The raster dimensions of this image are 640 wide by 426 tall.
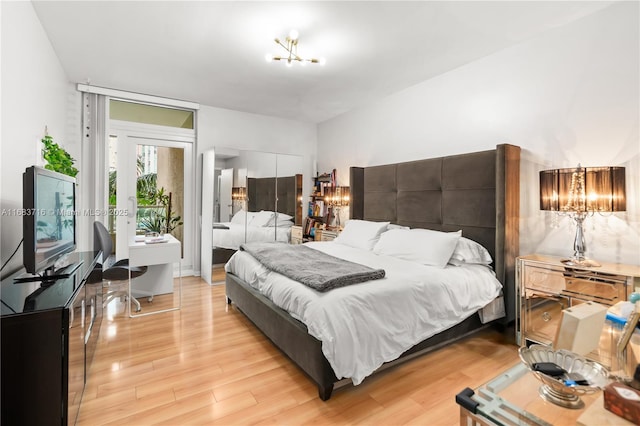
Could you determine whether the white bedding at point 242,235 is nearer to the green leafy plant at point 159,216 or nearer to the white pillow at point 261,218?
the white pillow at point 261,218

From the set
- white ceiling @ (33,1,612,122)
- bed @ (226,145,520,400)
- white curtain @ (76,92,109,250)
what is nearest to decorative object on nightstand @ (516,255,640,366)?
bed @ (226,145,520,400)

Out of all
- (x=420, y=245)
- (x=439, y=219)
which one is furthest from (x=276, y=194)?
(x=420, y=245)

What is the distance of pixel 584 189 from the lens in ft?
7.07

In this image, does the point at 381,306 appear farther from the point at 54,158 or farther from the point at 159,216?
the point at 159,216

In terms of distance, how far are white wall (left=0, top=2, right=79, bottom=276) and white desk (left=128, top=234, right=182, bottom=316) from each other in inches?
42.1

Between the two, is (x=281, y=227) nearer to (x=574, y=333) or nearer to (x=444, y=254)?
(x=444, y=254)

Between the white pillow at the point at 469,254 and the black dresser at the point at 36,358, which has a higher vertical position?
the white pillow at the point at 469,254

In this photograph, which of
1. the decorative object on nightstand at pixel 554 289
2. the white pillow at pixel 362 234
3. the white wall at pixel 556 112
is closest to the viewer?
the decorative object on nightstand at pixel 554 289

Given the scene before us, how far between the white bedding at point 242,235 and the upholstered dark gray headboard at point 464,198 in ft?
5.35

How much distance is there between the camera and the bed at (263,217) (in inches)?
173

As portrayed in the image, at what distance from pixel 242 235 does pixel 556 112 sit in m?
3.94

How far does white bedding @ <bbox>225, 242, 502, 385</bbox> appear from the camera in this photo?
1.75 meters

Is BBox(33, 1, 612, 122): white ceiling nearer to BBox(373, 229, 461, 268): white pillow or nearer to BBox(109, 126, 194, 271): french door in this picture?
BBox(109, 126, 194, 271): french door

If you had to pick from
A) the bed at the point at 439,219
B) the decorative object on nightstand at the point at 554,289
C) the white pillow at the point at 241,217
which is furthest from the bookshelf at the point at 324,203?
the decorative object on nightstand at the point at 554,289
